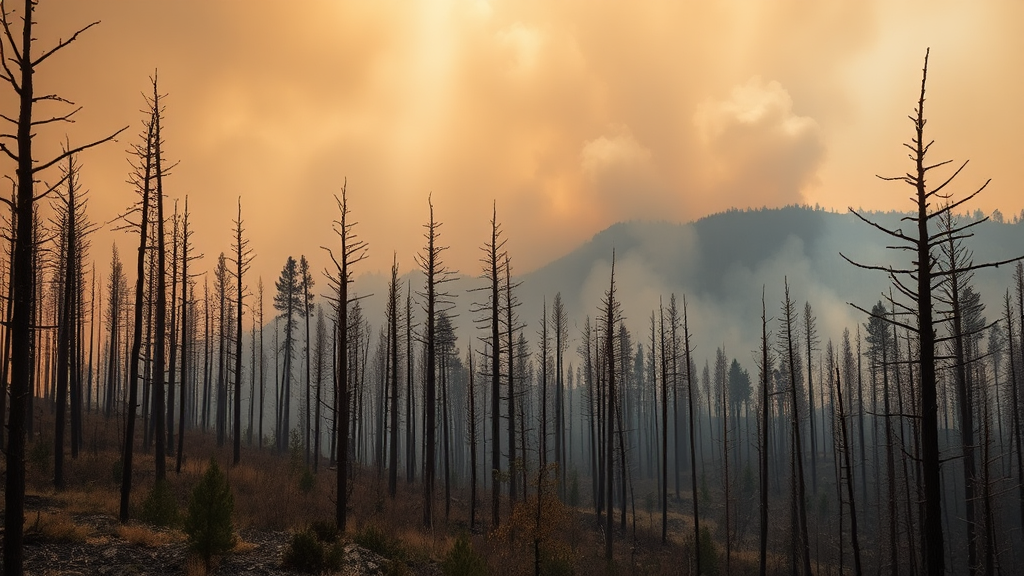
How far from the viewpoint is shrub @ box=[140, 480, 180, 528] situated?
1673 cm

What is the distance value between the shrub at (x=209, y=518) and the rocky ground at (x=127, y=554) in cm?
38

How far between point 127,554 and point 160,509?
12.8 feet

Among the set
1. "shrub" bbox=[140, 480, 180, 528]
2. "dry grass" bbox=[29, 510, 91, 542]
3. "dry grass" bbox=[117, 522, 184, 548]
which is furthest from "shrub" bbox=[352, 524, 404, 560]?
"dry grass" bbox=[29, 510, 91, 542]

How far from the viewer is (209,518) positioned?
42.3 feet

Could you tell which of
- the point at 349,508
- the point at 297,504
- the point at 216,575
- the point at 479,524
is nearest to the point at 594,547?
the point at 479,524

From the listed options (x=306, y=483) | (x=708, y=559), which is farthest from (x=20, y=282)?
(x=708, y=559)

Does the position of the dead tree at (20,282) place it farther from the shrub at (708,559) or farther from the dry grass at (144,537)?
the shrub at (708,559)

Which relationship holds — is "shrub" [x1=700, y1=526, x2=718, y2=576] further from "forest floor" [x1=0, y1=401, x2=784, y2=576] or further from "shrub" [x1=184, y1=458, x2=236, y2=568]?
"shrub" [x1=184, y1=458, x2=236, y2=568]

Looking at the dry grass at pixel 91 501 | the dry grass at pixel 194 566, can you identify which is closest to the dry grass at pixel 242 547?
the dry grass at pixel 194 566

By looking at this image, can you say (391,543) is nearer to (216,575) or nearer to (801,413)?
(216,575)

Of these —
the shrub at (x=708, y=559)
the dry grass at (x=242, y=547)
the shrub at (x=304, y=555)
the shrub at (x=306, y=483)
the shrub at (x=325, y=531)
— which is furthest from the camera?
the shrub at (x=708, y=559)

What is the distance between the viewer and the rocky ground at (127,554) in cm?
1217

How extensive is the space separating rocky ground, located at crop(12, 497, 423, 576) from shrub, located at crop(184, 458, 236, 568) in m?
0.38

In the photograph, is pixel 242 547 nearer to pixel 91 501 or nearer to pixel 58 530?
pixel 58 530
